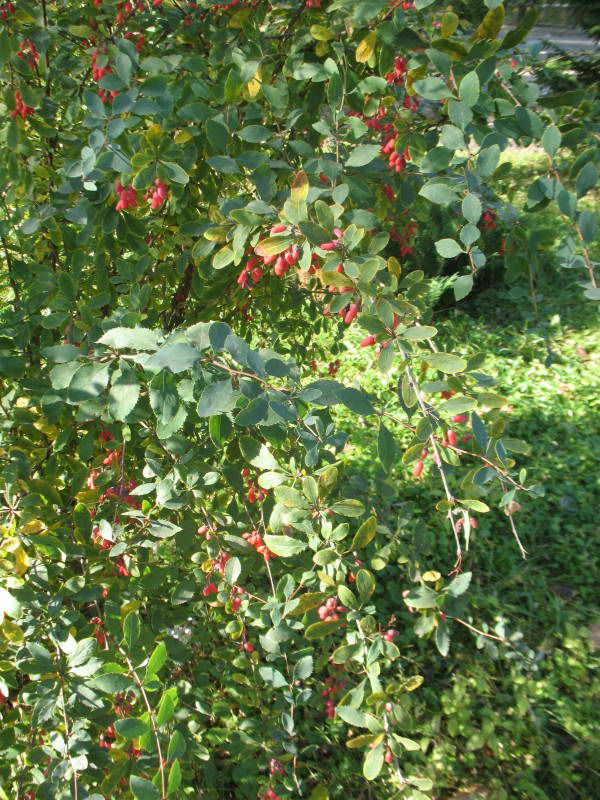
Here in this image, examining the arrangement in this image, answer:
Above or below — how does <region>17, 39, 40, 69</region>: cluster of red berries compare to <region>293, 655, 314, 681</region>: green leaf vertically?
above

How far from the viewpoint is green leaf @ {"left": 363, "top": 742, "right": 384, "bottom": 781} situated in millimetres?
1002

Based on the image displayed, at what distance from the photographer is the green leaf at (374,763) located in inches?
39.4

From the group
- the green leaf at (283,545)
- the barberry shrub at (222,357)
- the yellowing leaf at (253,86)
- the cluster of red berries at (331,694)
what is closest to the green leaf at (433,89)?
the barberry shrub at (222,357)

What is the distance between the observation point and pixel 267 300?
2.10 meters

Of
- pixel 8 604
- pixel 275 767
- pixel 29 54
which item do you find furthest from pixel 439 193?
pixel 275 767

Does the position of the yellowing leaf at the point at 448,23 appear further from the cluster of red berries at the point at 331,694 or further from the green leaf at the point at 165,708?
the cluster of red berries at the point at 331,694

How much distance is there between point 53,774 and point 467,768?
1.58m

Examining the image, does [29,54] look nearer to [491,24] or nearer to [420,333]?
[491,24]

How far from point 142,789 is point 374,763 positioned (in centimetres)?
45

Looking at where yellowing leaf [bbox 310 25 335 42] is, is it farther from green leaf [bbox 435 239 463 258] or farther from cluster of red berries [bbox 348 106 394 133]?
green leaf [bbox 435 239 463 258]

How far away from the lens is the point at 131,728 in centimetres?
82

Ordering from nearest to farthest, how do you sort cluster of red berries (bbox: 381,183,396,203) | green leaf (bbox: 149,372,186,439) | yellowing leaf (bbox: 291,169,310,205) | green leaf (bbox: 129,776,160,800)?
green leaf (bbox: 129,776,160,800) → green leaf (bbox: 149,372,186,439) → yellowing leaf (bbox: 291,169,310,205) → cluster of red berries (bbox: 381,183,396,203)

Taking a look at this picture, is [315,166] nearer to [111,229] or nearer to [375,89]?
[375,89]

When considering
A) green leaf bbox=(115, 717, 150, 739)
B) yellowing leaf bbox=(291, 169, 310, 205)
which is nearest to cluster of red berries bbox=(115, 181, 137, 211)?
yellowing leaf bbox=(291, 169, 310, 205)
